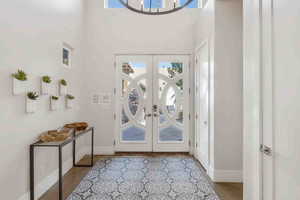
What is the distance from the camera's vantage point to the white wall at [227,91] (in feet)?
9.90

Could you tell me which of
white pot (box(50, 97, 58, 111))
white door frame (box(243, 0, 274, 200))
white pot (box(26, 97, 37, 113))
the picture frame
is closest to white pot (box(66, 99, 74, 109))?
white pot (box(50, 97, 58, 111))

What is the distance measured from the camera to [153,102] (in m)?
4.57

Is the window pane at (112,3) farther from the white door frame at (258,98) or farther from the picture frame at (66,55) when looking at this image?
the white door frame at (258,98)

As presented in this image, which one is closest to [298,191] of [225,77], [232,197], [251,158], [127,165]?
[251,158]

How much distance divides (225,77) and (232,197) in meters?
1.75

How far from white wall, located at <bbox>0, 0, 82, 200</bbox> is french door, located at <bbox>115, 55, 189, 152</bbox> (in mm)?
1511

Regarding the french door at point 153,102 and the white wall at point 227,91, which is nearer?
the white wall at point 227,91

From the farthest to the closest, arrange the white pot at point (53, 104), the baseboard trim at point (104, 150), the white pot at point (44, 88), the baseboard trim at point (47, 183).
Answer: the baseboard trim at point (104, 150) < the white pot at point (53, 104) < the white pot at point (44, 88) < the baseboard trim at point (47, 183)

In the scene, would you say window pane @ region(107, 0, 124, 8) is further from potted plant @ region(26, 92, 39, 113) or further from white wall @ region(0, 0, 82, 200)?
potted plant @ region(26, 92, 39, 113)

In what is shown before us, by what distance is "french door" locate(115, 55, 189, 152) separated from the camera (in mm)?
4582

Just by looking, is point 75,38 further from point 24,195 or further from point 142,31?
point 24,195

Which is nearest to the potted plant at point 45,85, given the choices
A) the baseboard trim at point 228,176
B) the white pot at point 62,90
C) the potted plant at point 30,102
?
the potted plant at point 30,102

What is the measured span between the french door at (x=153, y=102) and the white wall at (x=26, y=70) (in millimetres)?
1511

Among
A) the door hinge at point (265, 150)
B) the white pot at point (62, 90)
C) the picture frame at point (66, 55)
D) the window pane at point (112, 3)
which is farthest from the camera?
the window pane at point (112, 3)
